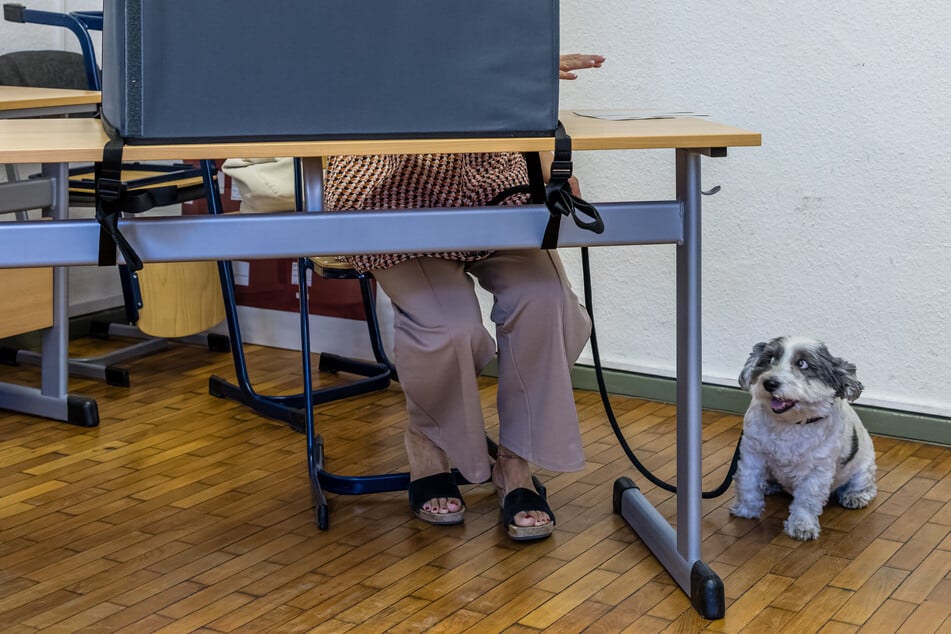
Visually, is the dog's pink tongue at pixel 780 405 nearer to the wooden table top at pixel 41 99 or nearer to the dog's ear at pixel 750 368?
the dog's ear at pixel 750 368

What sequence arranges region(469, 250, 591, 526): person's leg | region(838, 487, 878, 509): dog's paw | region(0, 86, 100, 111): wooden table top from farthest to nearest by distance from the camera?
1. region(0, 86, 100, 111): wooden table top
2. region(838, 487, 878, 509): dog's paw
3. region(469, 250, 591, 526): person's leg

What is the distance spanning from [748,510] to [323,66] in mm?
1211

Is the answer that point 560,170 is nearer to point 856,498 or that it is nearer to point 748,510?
point 748,510

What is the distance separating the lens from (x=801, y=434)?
201 centimetres

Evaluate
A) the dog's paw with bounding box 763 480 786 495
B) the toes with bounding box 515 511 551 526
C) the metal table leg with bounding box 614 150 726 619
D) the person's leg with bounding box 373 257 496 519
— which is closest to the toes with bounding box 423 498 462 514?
the person's leg with bounding box 373 257 496 519

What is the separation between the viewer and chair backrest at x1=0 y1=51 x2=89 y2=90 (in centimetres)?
309

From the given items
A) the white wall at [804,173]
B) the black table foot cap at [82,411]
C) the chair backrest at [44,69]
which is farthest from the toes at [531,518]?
the chair backrest at [44,69]

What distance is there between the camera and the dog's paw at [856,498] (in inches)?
83.9

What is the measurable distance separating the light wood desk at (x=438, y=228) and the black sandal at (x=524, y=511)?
0.26 metres

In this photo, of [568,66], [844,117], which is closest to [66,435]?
[568,66]

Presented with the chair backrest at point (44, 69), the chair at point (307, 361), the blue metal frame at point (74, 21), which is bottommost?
the chair at point (307, 361)

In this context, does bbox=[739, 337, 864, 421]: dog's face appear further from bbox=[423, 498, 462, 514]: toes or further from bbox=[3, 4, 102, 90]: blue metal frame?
bbox=[3, 4, 102, 90]: blue metal frame

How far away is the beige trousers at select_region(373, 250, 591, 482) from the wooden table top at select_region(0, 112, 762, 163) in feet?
1.18

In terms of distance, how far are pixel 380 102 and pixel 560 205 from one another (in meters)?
0.30
